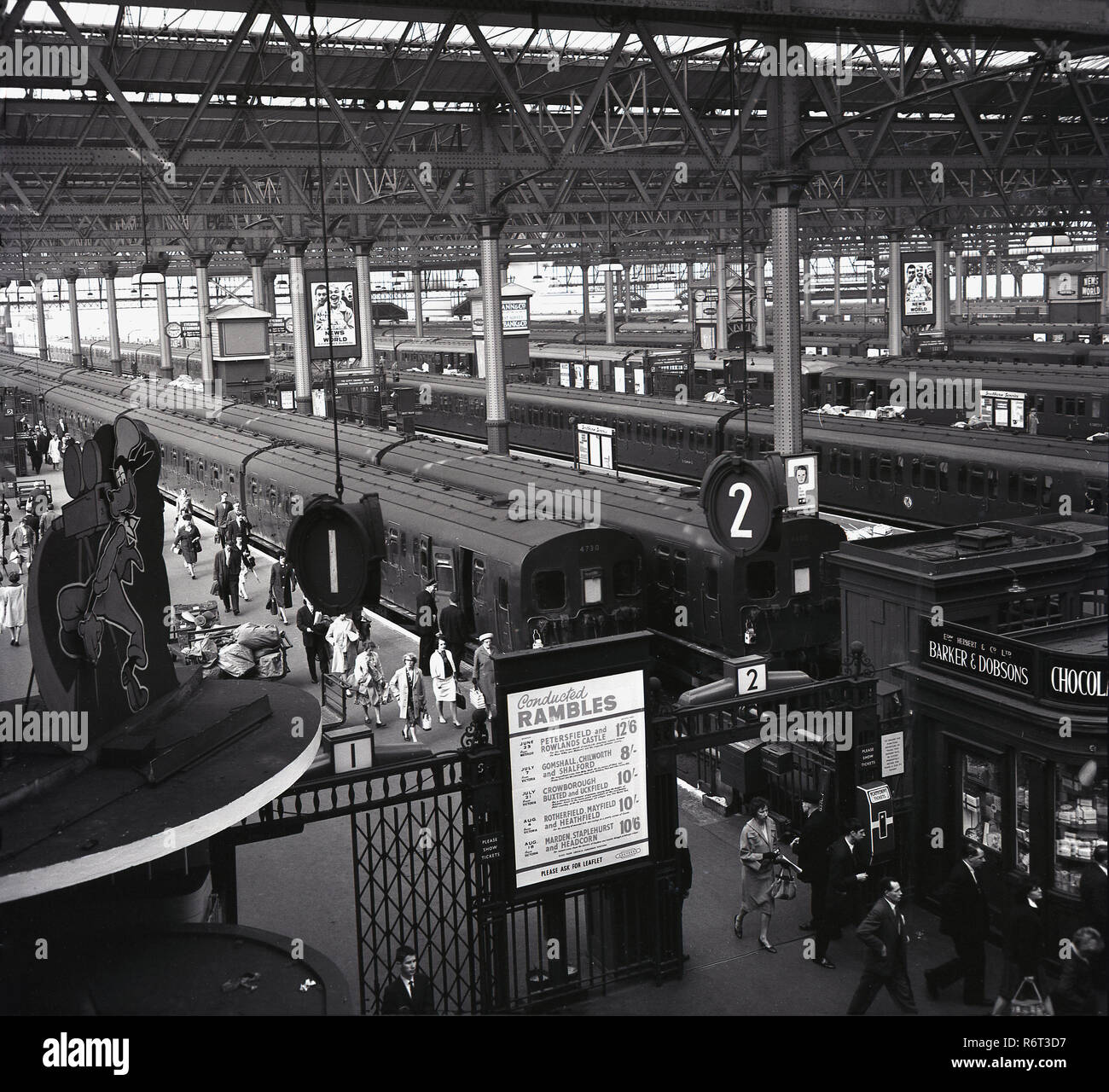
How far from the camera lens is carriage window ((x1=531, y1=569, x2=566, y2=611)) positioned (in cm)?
1678

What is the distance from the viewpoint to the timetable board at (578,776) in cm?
926

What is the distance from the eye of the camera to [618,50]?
16.3 metres

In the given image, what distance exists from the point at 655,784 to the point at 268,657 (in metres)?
8.89

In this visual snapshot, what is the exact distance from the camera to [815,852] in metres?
10.5

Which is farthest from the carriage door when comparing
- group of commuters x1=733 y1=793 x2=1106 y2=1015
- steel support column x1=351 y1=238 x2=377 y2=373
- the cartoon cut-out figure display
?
steel support column x1=351 y1=238 x2=377 y2=373

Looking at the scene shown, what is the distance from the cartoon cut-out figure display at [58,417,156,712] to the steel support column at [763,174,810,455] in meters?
11.7

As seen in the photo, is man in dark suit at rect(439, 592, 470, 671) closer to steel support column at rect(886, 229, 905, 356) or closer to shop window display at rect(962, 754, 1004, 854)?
shop window display at rect(962, 754, 1004, 854)

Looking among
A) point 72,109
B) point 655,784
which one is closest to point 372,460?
point 72,109

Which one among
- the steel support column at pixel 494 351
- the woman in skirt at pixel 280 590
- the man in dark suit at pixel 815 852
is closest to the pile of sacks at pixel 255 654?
the woman in skirt at pixel 280 590

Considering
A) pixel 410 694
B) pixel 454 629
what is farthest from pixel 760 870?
pixel 454 629

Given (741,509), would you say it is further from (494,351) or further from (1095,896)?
(494,351)

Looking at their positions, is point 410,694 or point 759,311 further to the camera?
point 759,311

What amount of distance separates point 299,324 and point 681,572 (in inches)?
900
